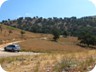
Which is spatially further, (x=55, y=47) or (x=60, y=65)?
(x=55, y=47)

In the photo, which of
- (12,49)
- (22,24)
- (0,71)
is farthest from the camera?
(22,24)

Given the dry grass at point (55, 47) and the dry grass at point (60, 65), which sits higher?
the dry grass at point (60, 65)

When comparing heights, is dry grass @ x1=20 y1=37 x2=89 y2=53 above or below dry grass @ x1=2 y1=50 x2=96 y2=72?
below

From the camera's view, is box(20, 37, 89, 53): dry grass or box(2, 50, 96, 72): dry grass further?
box(20, 37, 89, 53): dry grass

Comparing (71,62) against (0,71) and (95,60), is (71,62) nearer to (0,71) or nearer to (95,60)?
(95,60)

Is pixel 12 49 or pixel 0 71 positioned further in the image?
pixel 12 49

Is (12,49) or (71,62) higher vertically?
(71,62)

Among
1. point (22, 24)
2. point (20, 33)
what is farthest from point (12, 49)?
point (22, 24)

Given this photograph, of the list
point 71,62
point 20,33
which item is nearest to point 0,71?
point 71,62

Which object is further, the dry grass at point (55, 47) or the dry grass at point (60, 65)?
the dry grass at point (55, 47)

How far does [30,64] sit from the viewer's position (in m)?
8.44

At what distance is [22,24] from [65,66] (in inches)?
6647

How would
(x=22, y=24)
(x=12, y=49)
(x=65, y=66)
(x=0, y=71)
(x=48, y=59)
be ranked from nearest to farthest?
(x=0, y=71)
(x=65, y=66)
(x=48, y=59)
(x=12, y=49)
(x=22, y=24)

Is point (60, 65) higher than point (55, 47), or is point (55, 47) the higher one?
point (60, 65)
